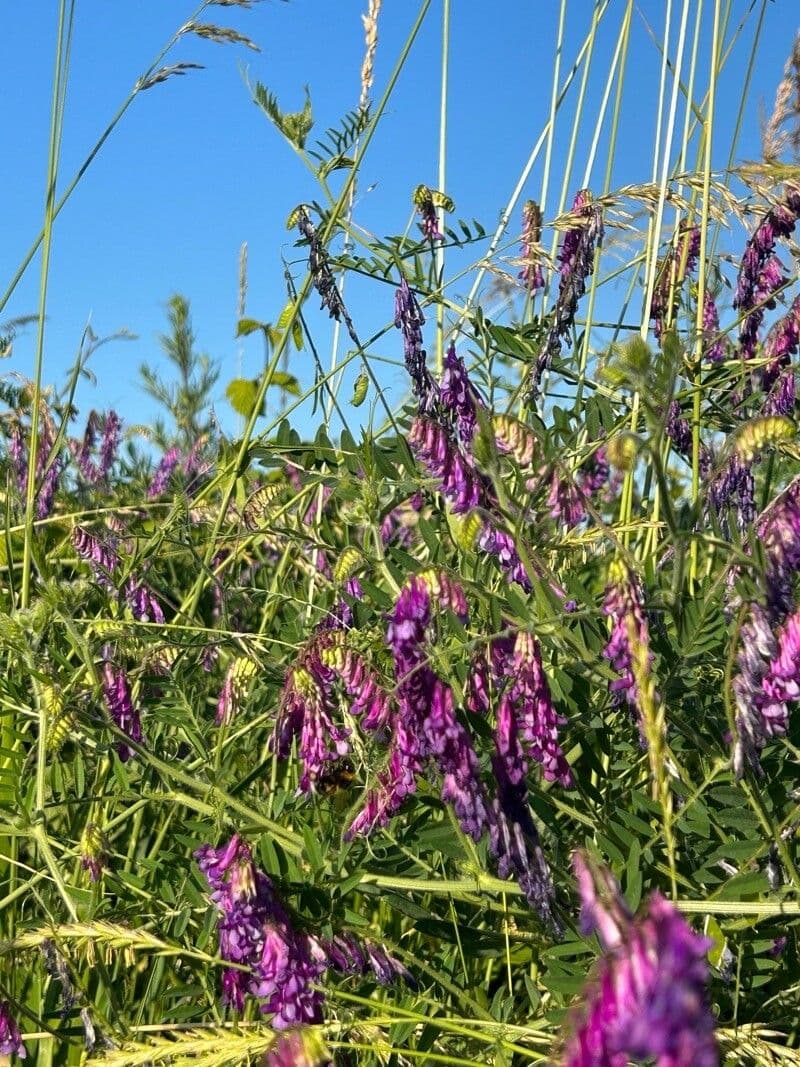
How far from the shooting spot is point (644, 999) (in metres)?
0.42

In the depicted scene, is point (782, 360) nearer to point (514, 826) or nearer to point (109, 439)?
point (514, 826)

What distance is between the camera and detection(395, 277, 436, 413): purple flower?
1.40 metres

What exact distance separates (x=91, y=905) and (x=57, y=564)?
46.3 inches

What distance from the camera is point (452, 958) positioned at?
130 cm

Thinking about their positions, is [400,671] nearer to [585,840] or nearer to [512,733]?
[512,733]

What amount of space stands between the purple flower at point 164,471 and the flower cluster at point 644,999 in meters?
2.50

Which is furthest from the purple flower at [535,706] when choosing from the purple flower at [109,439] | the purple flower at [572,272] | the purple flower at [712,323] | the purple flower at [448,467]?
the purple flower at [109,439]

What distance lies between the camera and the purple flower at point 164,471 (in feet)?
9.65

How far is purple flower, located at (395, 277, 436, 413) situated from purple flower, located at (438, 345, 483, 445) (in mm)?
38

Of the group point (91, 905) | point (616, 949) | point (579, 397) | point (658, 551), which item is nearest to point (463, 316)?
point (579, 397)

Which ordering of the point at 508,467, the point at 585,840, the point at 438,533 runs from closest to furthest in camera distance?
the point at 585,840
the point at 508,467
the point at 438,533

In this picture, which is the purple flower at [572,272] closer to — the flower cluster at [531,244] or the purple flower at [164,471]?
the flower cluster at [531,244]

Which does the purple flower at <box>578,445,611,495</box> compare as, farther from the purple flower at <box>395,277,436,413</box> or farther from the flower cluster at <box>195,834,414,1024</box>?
the flower cluster at <box>195,834,414,1024</box>

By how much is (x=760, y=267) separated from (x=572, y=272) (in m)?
0.33
